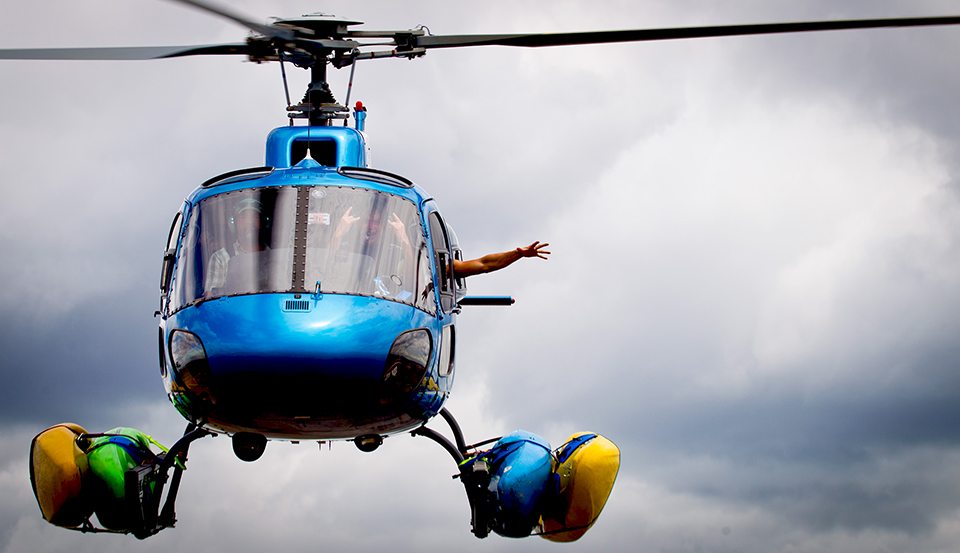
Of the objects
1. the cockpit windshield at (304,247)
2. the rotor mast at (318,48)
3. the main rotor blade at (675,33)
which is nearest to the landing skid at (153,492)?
the cockpit windshield at (304,247)

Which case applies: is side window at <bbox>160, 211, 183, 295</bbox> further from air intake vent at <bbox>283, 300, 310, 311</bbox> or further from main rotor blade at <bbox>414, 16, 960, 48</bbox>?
main rotor blade at <bbox>414, 16, 960, 48</bbox>

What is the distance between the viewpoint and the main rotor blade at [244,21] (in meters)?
21.5

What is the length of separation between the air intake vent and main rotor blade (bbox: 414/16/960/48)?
5155 millimetres

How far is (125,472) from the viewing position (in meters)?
25.8

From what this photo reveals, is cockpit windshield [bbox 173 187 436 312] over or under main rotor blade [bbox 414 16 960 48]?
under

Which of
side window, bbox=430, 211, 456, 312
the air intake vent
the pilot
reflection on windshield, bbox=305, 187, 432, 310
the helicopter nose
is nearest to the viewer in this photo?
the helicopter nose

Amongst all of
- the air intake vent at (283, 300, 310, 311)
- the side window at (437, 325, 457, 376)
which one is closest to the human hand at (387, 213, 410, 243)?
the side window at (437, 325, 457, 376)

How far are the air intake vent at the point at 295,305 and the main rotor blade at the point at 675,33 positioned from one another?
5.15m

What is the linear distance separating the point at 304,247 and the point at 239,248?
0.92 metres

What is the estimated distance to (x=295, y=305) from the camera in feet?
70.5

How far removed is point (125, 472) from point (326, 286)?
20.0 feet

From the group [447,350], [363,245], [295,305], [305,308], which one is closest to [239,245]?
[295,305]

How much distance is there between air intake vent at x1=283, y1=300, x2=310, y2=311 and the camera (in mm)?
21453

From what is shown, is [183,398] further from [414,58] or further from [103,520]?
[414,58]
